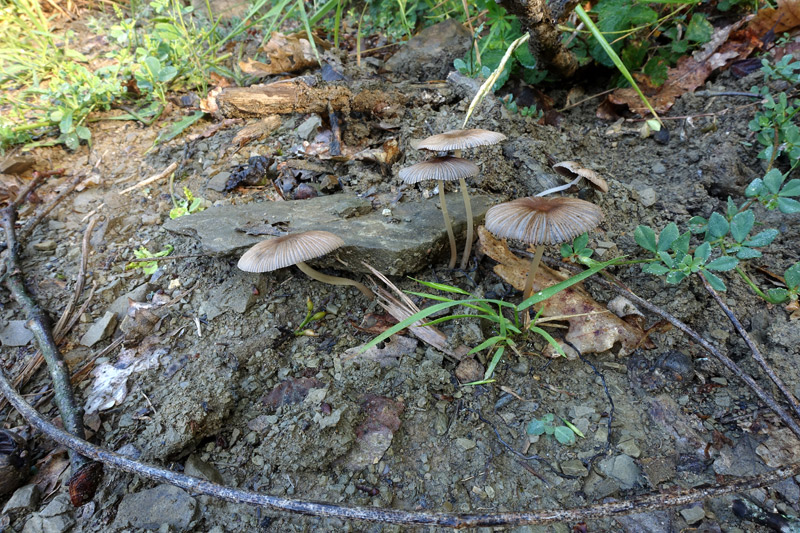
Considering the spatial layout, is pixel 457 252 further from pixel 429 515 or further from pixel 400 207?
pixel 429 515

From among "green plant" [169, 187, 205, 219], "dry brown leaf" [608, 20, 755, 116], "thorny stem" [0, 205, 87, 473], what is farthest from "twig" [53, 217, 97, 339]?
"dry brown leaf" [608, 20, 755, 116]

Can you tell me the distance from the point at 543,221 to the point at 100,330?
2318mm

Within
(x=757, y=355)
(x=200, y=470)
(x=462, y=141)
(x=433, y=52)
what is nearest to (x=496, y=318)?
(x=462, y=141)

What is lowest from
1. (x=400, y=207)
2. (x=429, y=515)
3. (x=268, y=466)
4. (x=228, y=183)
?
(x=268, y=466)

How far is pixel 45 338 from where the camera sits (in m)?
2.26

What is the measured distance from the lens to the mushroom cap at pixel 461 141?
199 centimetres

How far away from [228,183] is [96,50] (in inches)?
139

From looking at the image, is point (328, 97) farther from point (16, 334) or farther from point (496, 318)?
point (16, 334)

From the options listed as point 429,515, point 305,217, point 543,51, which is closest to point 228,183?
point 305,217

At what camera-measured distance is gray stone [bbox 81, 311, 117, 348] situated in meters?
2.32

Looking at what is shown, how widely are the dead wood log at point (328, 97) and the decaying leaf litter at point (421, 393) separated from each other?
617mm

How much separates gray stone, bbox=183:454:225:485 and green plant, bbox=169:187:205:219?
1607 millimetres

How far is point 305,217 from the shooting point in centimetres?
252

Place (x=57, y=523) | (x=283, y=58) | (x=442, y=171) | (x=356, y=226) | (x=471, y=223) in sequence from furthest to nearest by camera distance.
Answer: (x=283, y=58)
(x=356, y=226)
(x=471, y=223)
(x=442, y=171)
(x=57, y=523)
